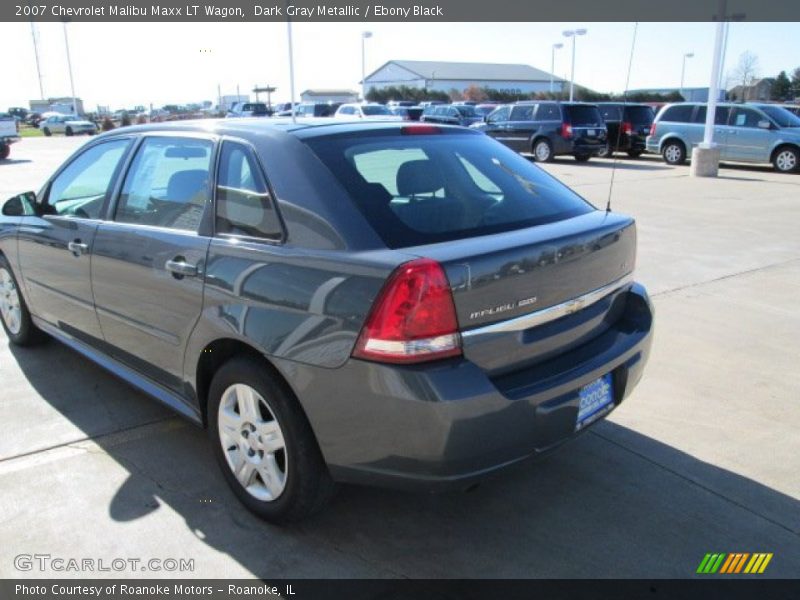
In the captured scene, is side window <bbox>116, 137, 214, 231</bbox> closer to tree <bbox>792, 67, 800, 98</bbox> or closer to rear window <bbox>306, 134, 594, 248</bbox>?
rear window <bbox>306, 134, 594, 248</bbox>

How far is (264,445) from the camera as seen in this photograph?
2.84 metres

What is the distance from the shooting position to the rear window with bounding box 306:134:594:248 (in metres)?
2.68

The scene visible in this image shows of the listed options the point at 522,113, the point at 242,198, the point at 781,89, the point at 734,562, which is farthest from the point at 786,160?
the point at 781,89

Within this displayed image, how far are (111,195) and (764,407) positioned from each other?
397 centimetres

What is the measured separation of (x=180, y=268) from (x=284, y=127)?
2.61 ft

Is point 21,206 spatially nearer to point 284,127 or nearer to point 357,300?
point 284,127

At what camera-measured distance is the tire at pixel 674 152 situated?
774 inches

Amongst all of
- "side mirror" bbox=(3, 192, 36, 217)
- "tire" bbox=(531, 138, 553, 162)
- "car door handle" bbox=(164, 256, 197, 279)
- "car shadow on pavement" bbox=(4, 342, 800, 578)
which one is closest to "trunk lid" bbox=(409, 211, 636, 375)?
"car shadow on pavement" bbox=(4, 342, 800, 578)

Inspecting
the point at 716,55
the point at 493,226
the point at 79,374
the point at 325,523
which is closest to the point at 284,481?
the point at 325,523

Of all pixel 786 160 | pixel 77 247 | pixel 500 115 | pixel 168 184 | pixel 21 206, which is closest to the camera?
pixel 168 184

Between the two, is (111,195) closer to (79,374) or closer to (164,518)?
(79,374)

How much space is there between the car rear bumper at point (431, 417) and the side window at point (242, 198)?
61cm

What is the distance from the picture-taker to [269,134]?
2961 mm

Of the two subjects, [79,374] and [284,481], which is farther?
[79,374]
